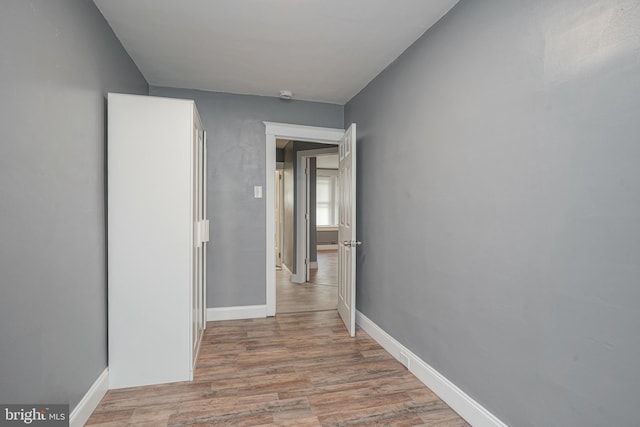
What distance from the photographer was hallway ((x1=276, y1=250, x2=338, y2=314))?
12.4ft

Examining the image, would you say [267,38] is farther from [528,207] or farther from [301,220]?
[301,220]

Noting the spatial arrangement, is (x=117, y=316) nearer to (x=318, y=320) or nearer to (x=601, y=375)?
(x=318, y=320)

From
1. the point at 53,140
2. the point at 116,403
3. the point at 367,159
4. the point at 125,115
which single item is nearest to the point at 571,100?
the point at 367,159

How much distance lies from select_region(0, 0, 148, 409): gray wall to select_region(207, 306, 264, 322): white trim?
1305mm

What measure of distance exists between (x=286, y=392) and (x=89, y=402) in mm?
1108

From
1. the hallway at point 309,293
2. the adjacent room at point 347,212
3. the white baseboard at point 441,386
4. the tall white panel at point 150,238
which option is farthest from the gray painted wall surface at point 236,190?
the white baseboard at point 441,386

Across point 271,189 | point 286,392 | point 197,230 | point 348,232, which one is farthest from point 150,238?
point 348,232

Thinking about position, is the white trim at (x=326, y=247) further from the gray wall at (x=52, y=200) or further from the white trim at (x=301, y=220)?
the gray wall at (x=52, y=200)

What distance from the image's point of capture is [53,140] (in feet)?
4.65

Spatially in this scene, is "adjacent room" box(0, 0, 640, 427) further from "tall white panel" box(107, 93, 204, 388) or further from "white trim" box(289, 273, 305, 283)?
"white trim" box(289, 273, 305, 283)

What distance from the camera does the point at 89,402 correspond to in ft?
5.72

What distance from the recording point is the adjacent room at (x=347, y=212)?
3.76ft

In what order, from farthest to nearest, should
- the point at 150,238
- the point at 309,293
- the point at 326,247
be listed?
the point at 326,247, the point at 309,293, the point at 150,238

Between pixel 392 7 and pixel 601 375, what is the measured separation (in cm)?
204
